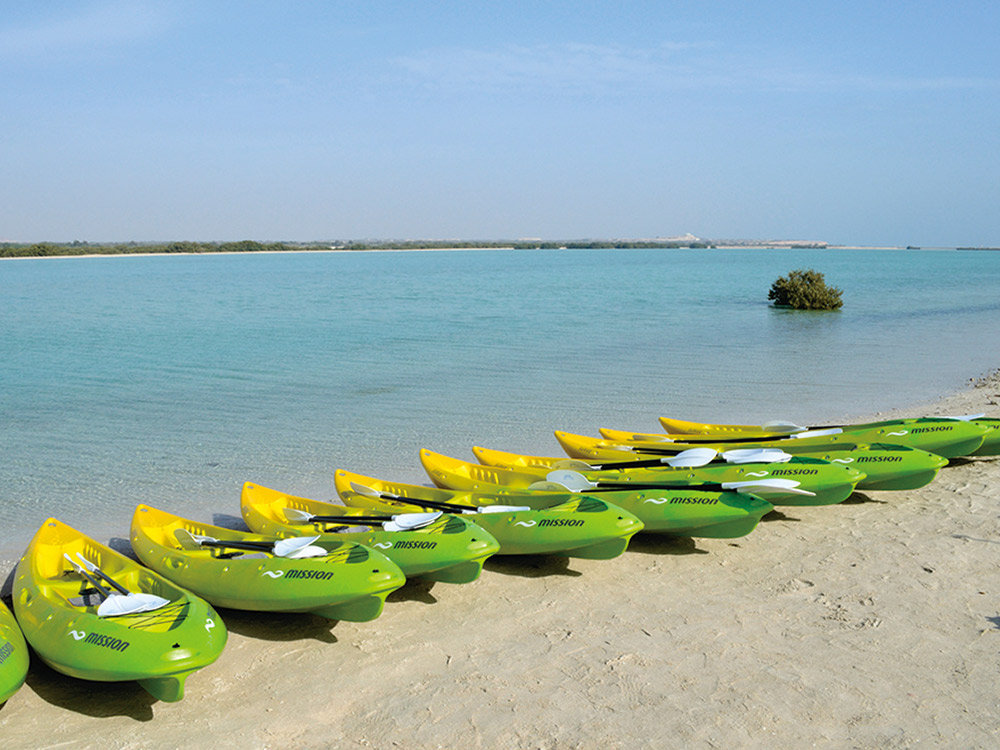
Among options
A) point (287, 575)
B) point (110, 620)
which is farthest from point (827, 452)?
point (110, 620)

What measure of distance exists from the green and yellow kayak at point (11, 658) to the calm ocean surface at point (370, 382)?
2857 millimetres

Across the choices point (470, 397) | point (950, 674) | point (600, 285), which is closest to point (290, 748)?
point (950, 674)

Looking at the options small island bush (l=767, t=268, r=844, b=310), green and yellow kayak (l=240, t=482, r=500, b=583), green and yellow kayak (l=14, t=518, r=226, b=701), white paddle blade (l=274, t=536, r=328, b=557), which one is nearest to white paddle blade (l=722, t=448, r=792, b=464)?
green and yellow kayak (l=240, t=482, r=500, b=583)

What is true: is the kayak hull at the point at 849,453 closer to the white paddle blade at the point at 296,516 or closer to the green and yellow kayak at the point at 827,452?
the green and yellow kayak at the point at 827,452

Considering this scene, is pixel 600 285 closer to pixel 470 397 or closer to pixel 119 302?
pixel 119 302

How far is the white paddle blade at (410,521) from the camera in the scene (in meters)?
6.02

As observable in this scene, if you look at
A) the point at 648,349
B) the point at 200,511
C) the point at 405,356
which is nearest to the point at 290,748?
the point at 200,511

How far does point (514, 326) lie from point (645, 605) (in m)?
20.0

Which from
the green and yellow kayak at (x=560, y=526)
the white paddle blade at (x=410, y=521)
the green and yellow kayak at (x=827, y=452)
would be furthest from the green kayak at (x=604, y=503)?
the green and yellow kayak at (x=827, y=452)

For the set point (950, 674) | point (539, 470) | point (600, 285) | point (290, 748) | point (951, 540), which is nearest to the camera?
point (290, 748)

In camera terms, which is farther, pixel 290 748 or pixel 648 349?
pixel 648 349

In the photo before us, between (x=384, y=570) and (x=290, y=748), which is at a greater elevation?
(x=384, y=570)

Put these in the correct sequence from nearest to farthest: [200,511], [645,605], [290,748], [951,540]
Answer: [290,748]
[645,605]
[951,540]
[200,511]

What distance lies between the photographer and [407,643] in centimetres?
511
